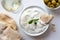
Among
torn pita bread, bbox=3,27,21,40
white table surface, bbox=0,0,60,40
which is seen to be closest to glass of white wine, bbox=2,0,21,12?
white table surface, bbox=0,0,60,40

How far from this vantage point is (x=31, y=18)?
0.94 meters

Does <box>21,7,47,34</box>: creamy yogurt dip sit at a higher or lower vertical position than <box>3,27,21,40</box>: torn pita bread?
higher

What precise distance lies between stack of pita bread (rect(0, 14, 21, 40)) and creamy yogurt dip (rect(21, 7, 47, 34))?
1.9 inches

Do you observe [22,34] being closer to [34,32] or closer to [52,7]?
[34,32]

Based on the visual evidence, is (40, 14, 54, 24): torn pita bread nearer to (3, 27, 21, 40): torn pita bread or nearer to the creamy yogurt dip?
the creamy yogurt dip

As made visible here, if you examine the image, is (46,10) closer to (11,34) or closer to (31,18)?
(31,18)

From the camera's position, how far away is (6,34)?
907mm

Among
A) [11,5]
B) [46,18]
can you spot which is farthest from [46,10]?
[11,5]

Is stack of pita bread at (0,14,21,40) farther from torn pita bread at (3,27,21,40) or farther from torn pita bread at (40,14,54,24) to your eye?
torn pita bread at (40,14,54,24)

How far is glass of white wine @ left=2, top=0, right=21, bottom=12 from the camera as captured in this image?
0.99m

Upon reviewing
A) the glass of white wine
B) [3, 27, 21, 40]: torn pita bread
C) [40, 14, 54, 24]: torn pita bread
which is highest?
the glass of white wine

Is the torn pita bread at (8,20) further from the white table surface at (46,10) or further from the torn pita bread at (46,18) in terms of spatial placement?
the torn pita bread at (46,18)

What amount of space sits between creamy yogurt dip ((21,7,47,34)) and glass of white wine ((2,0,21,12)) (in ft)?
0.18

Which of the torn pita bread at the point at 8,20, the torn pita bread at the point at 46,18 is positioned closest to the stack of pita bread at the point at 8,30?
the torn pita bread at the point at 8,20
